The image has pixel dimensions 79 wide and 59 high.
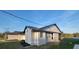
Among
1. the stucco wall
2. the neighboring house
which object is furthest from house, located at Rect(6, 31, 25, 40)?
the stucco wall

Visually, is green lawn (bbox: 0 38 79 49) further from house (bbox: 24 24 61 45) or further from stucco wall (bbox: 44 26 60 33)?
stucco wall (bbox: 44 26 60 33)

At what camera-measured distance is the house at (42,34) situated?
228cm

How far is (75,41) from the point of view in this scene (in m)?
2.28

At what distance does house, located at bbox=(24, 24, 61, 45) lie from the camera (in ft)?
7.47

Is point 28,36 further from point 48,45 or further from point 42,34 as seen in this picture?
point 48,45

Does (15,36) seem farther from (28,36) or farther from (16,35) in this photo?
(28,36)

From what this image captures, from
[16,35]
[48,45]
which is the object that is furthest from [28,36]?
[48,45]

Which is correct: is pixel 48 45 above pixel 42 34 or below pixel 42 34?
below

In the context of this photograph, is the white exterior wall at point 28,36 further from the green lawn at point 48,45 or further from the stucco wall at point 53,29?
the stucco wall at point 53,29

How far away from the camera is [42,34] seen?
7.54 feet

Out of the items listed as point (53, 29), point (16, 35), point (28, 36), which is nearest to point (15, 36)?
point (16, 35)

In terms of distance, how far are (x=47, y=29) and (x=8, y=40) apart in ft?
1.78
